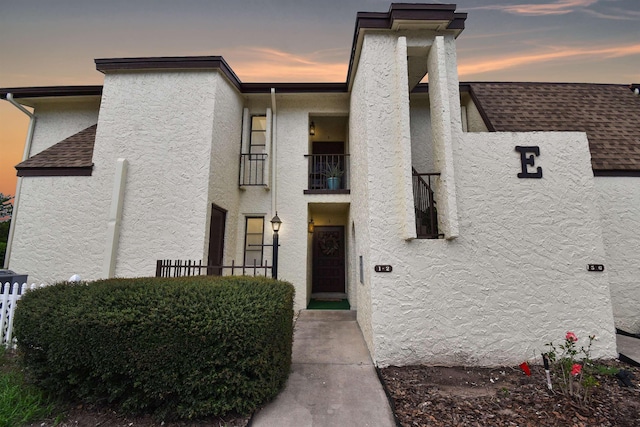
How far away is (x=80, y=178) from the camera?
6055 mm

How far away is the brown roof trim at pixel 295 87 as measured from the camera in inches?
285

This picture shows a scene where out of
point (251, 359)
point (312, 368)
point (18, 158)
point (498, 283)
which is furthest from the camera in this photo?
point (18, 158)

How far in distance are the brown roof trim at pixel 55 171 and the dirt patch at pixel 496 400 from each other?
794cm

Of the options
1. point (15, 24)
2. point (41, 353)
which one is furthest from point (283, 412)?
point (15, 24)

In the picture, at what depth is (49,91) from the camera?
22.9 feet

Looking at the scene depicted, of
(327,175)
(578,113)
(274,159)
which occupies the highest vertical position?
(578,113)

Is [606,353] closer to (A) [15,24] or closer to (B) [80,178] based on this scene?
(B) [80,178]

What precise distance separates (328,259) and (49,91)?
9.67m

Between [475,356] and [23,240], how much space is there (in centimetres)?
993

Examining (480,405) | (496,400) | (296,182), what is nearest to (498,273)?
(496,400)

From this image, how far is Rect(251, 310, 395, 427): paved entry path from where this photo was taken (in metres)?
2.65

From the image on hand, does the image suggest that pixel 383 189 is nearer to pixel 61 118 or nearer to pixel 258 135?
pixel 258 135

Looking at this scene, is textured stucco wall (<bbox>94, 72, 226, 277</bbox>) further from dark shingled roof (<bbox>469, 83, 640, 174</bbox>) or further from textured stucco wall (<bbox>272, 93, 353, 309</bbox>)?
dark shingled roof (<bbox>469, 83, 640, 174</bbox>)

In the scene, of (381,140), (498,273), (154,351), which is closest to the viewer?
(154,351)
